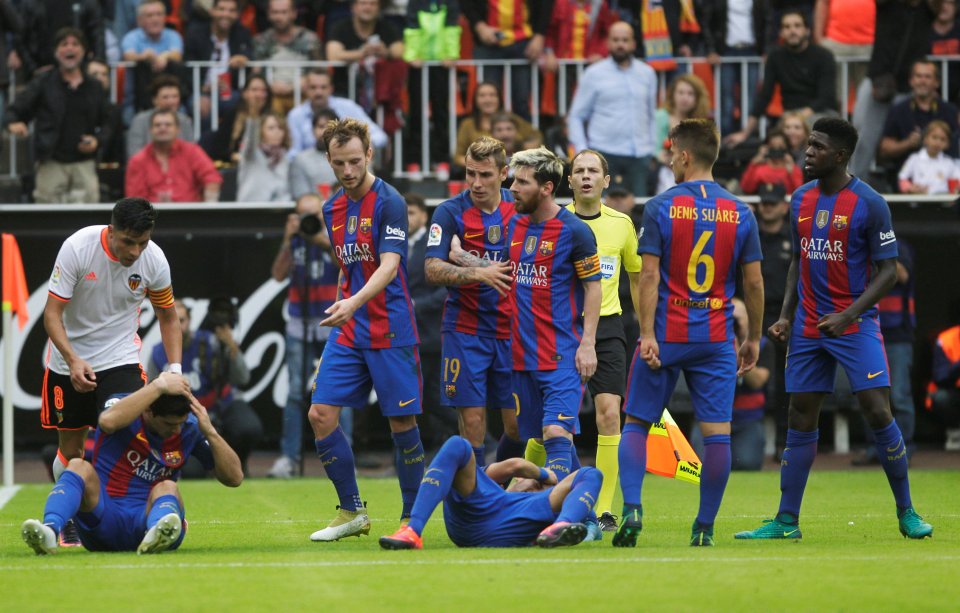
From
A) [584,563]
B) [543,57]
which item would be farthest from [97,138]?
[584,563]

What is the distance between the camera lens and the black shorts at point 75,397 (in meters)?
9.44

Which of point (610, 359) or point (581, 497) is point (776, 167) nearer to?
point (610, 359)

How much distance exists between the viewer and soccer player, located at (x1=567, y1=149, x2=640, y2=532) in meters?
10.1

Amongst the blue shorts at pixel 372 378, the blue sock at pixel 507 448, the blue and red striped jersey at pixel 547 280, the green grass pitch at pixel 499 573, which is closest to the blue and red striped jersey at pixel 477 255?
Answer: the blue and red striped jersey at pixel 547 280

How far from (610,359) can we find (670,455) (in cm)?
78

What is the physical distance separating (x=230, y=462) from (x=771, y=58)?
411 inches

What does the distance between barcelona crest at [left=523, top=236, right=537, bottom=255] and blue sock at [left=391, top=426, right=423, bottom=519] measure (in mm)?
1295

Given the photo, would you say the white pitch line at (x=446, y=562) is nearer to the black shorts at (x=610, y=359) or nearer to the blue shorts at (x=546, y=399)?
the blue shorts at (x=546, y=399)

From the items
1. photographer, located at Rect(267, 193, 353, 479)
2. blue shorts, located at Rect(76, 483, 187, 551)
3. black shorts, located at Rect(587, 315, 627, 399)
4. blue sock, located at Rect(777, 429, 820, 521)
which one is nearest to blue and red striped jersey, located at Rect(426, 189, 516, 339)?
black shorts, located at Rect(587, 315, 627, 399)

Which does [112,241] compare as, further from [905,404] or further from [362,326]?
[905,404]

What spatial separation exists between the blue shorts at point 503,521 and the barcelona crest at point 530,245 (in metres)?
1.70

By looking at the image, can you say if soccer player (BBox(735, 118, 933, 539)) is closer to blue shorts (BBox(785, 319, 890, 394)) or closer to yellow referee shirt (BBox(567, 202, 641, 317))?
blue shorts (BBox(785, 319, 890, 394))

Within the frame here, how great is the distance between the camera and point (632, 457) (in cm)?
856

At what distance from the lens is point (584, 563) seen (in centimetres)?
760
